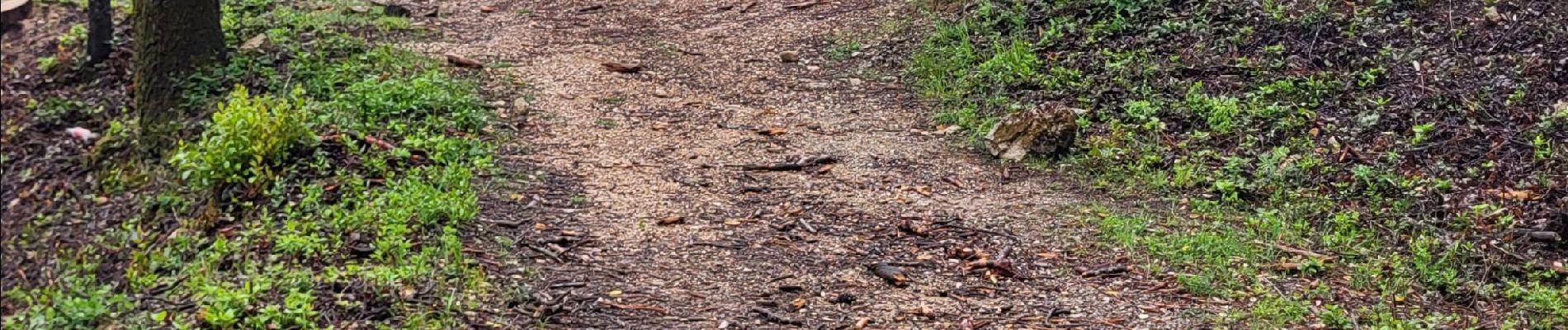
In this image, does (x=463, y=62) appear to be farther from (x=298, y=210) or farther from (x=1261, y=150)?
(x=1261, y=150)

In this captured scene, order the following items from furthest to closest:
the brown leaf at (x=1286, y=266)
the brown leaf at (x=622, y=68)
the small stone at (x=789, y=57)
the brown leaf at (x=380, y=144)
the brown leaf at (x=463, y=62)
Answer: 1. the small stone at (x=789, y=57)
2. the brown leaf at (x=622, y=68)
3. the brown leaf at (x=463, y=62)
4. the brown leaf at (x=380, y=144)
5. the brown leaf at (x=1286, y=266)

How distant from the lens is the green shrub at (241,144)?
4949 millimetres

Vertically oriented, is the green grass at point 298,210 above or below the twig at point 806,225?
above

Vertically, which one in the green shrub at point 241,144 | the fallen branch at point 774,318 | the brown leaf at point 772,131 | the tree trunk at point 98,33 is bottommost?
the brown leaf at point 772,131

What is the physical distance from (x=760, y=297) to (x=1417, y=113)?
3530 millimetres

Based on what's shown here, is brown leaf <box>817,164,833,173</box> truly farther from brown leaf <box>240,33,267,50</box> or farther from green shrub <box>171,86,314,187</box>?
brown leaf <box>240,33,267,50</box>

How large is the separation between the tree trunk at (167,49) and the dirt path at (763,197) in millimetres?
1468

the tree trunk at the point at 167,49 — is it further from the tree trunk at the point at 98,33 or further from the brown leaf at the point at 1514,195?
the brown leaf at the point at 1514,195

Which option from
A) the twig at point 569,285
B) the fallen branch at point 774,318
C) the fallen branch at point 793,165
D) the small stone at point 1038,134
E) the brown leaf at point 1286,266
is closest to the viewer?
the fallen branch at point 774,318

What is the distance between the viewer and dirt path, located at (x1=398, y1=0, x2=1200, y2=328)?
441cm

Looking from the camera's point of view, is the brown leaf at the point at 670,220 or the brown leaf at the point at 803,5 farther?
the brown leaf at the point at 803,5

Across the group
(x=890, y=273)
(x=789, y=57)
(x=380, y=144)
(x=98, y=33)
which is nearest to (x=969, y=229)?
(x=890, y=273)

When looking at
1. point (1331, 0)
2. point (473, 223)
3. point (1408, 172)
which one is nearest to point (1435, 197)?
point (1408, 172)

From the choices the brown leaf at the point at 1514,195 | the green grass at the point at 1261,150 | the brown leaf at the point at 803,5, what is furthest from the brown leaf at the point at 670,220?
the brown leaf at the point at 803,5
